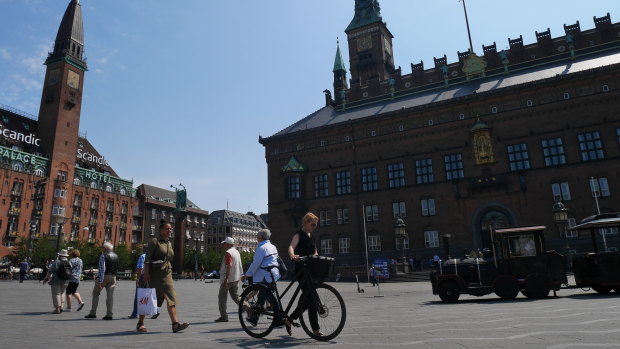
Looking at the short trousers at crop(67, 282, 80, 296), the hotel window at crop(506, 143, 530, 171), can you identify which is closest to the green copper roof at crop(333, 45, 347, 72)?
the hotel window at crop(506, 143, 530, 171)

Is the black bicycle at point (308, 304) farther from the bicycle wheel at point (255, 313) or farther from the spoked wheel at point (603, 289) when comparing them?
the spoked wheel at point (603, 289)

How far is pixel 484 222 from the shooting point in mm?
38031

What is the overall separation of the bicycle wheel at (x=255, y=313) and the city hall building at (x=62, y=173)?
50.4 m

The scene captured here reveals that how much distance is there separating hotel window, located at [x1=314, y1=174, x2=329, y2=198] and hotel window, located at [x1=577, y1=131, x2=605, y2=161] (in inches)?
995

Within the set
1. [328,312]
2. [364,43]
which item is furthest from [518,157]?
[328,312]

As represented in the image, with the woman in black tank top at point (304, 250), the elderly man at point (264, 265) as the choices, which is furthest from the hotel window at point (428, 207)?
the woman in black tank top at point (304, 250)

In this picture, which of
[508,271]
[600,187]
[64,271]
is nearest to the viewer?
[64,271]

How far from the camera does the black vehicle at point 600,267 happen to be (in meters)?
13.2

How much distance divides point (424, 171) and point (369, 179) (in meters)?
6.08

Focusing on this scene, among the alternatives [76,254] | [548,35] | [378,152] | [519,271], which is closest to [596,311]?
[519,271]

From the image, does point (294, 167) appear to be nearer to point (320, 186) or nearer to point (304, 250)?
point (320, 186)

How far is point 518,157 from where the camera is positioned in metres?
37.8

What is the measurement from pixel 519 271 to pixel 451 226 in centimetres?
2570

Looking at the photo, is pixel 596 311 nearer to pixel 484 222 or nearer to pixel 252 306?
pixel 252 306
